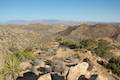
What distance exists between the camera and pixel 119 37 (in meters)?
52.3

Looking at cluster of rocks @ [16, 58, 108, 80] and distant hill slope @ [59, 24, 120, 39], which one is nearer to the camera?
cluster of rocks @ [16, 58, 108, 80]

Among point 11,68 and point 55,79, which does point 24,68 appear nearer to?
point 11,68

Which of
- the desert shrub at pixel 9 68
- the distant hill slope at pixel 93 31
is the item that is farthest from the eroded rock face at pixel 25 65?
the distant hill slope at pixel 93 31

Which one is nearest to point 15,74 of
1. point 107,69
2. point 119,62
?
point 107,69

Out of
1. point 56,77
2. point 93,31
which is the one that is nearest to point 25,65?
point 56,77

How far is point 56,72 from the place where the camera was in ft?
39.2

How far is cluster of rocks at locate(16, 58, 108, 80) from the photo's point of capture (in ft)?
36.8

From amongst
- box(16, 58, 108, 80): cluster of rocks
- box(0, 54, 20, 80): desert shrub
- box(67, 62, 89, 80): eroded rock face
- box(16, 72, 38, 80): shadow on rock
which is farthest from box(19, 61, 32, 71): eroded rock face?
box(67, 62, 89, 80): eroded rock face

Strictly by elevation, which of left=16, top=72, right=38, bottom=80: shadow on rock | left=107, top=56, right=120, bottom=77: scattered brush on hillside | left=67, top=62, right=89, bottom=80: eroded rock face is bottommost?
left=107, top=56, right=120, bottom=77: scattered brush on hillside

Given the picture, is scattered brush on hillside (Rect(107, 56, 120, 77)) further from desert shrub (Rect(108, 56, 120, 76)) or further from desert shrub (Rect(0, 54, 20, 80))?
desert shrub (Rect(0, 54, 20, 80))

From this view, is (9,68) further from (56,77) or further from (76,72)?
(76,72)

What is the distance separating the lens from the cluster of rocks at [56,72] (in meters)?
11.2

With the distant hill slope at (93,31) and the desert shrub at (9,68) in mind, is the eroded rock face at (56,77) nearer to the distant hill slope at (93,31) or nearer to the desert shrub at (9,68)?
the desert shrub at (9,68)

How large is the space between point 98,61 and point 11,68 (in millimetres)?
6643
